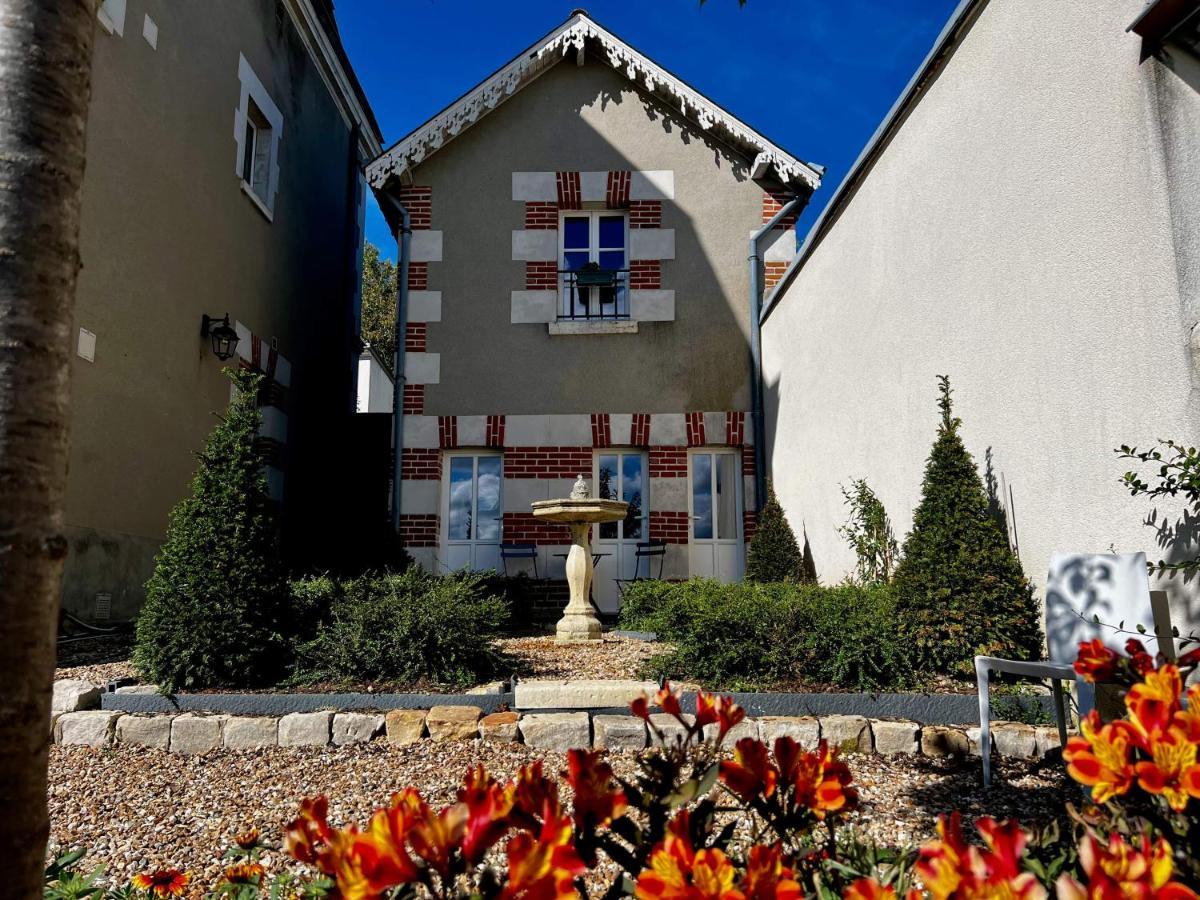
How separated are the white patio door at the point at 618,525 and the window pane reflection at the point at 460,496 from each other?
141 cm

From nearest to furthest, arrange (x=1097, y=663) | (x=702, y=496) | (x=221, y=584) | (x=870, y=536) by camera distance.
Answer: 1. (x=1097, y=663)
2. (x=221, y=584)
3. (x=870, y=536)
4. (x=702, y=496)

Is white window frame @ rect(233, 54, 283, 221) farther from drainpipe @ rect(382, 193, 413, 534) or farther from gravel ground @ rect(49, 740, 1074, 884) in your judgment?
gravel ground @ rect(49, 740, 1074, 884)

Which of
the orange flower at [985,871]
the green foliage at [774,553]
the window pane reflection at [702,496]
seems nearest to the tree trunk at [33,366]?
the orange flower at [985,871]

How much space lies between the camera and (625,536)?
881 centimetres

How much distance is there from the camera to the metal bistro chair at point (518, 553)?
8570mm

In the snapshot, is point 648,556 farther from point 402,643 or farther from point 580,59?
point 580,59

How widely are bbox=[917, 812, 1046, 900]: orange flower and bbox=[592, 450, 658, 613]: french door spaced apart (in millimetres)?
7783

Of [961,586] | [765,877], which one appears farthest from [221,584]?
[765,877]

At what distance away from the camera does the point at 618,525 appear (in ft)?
29.1

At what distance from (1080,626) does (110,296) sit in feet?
22.3

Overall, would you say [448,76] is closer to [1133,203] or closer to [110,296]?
[110,296]

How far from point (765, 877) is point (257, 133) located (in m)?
10.4

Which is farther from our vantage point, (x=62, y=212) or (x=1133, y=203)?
(x=1133, y=203)

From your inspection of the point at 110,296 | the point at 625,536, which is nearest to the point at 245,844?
the point at 110,296
